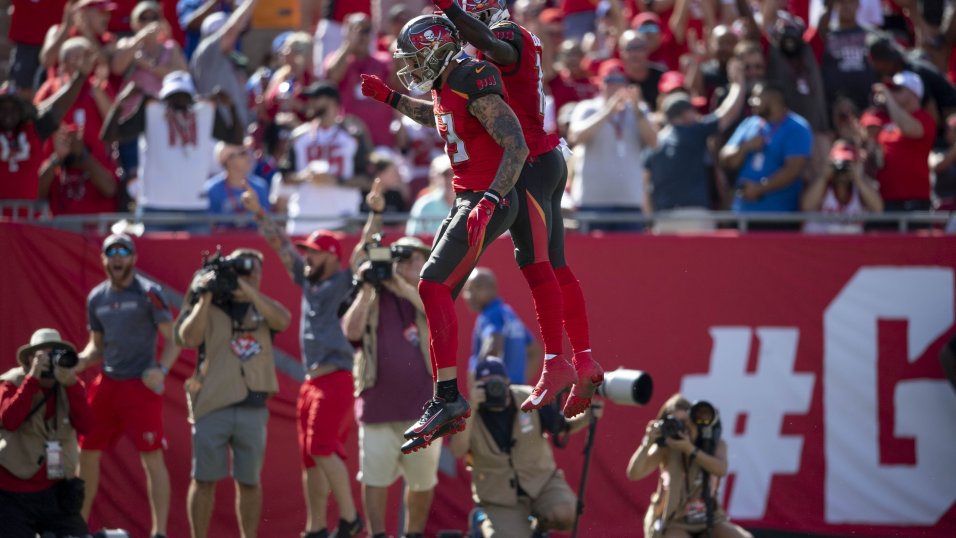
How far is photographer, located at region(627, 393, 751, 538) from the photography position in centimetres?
1015

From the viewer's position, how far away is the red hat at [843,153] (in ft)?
41.2

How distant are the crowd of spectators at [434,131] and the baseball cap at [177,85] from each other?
16 millimetres

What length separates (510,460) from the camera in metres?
10.2

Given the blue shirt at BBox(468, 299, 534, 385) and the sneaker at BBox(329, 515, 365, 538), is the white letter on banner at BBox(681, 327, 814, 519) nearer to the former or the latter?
the blue shirt at BBox(468, 299, 534, 385)

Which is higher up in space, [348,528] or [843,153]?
[843,153]

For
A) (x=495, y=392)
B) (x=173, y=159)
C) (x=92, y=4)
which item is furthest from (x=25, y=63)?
(x=495, y=392)

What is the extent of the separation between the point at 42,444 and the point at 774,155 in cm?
615

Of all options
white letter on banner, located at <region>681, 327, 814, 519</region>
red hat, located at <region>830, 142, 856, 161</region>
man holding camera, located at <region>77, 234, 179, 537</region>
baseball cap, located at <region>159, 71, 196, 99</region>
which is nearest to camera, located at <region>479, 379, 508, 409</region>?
white letter on banner, located at <region>681, 327, 814, 519</region>

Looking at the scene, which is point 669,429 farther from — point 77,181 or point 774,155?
point 77,181

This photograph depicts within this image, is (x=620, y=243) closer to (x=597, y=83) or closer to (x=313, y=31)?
(x=597, y=83)

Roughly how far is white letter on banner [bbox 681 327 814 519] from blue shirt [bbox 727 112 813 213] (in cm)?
118

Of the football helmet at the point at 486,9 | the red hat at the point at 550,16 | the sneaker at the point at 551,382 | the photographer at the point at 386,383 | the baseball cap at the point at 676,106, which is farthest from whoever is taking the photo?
the red hat at the point at 550,16

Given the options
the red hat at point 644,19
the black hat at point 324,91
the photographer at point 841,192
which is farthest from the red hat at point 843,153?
the black hat at point 324,91

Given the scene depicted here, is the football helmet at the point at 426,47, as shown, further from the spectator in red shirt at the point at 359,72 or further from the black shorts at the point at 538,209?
the spectator in red shirt at the point at 359,72
